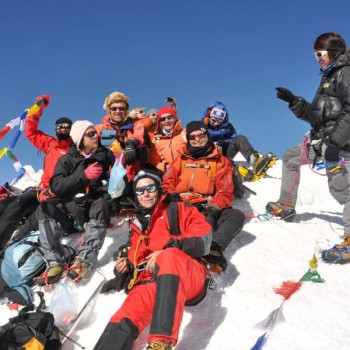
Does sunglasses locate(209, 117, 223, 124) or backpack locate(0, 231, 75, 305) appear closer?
backpack locate(0, 231, 75, 305)

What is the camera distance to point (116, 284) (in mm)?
4379

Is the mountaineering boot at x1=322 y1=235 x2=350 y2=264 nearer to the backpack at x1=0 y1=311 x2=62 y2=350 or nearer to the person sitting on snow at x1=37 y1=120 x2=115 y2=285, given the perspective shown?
the person sitting on snow at x1=37 y1=120 x2=115 y2=285

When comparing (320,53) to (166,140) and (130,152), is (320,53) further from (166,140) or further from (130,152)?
(166,140)

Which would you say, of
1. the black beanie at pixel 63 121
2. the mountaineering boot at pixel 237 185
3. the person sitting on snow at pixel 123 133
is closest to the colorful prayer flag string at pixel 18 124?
the black beanie at pixel 63 121

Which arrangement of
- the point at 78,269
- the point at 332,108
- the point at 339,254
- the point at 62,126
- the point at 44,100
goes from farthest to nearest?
the point at 44,100 → the point at 62,126 → the point at 332,108 → the point at 339,254 → the point at 78,269

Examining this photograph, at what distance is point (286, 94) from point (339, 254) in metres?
A: 2.67

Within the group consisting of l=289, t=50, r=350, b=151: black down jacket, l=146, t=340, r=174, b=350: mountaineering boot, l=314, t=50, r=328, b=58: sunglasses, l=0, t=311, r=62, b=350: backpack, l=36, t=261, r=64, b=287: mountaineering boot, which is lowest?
l=0, t=311, r=62, b=350: backpack

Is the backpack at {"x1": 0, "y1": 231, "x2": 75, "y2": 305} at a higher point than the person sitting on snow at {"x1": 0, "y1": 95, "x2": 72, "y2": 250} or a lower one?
lower

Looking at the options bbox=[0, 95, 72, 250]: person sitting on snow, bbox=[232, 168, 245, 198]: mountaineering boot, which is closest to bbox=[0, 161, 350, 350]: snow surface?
bbox=[232, 168, 245, 198]: mountaineering boot

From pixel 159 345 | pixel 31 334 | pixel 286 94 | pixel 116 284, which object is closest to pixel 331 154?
pixel 286 94

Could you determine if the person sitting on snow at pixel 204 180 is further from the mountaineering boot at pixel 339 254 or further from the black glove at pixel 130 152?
the mountaineering boot at pixel 339 254

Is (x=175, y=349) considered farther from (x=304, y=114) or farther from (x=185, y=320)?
(x=304, y=114)

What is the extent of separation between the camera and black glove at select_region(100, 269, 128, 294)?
435cm

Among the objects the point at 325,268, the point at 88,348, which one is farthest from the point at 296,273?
the point at 88,348
